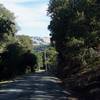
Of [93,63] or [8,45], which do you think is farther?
[8,45]

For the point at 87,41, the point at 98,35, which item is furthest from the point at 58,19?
the point at 98,35

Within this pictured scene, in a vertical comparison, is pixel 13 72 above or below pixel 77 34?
below

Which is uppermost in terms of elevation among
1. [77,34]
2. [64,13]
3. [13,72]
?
[64,13]

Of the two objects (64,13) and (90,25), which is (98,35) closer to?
(90,25)

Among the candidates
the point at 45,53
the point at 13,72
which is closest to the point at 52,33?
the point at 13,72

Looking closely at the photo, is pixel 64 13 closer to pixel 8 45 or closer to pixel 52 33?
pixel 52 33

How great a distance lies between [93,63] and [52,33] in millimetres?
27547

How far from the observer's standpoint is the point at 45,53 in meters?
175

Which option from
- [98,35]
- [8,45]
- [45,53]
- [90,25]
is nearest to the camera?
[98,35]

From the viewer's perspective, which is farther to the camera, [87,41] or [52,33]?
[52,33]

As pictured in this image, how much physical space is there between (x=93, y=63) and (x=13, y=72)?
33047 millimetres

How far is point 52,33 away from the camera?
77.0m

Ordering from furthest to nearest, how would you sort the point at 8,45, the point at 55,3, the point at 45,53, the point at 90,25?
the point at 45,53
the point at 8,45
the point at 55,3
the point at 90,25

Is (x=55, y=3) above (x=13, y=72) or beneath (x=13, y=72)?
above
